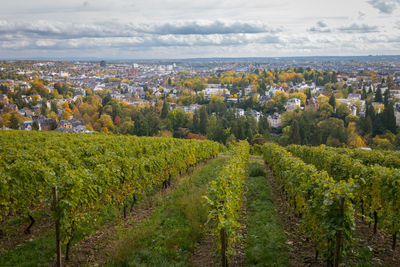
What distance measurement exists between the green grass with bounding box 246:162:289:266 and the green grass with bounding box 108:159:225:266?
1497 millimetres

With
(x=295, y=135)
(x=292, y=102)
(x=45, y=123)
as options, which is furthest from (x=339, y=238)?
(x=292, y=102)

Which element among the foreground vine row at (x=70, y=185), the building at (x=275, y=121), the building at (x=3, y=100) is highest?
the foreground vine row at (x=70, y=185)

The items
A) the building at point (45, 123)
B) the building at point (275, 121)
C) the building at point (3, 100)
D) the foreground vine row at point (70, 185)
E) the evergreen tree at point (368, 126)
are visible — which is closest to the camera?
the foreground vine row at point (70, 185)

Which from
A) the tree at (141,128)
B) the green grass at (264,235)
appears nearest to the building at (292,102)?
the tree at (141,128)

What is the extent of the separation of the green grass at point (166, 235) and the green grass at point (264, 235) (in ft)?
Result: 4.91

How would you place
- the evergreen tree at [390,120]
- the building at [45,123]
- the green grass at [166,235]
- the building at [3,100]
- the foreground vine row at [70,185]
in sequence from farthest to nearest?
the building at [3,100] → the building at [45,123] → the evergreen tree at [390,120] → the green grass at [166,235] → the foreground vine row at [70,185]

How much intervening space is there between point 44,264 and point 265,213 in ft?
21.6

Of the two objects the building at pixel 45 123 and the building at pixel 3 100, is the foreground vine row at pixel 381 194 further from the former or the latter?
the building at pixel 3 100

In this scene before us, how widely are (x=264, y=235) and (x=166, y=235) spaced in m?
2.71

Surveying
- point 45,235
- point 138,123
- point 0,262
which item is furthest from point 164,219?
point 138,123

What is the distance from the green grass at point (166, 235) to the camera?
251 inches

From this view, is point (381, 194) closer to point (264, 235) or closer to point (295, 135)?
point (264, 235)

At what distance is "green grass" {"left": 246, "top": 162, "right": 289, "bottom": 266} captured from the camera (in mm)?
6395

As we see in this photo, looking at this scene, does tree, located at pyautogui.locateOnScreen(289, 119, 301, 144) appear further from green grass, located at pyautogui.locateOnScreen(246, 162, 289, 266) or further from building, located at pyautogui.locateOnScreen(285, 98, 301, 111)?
building, located at pyautogui.locateOnScreen(285, 98, 301, 111)
